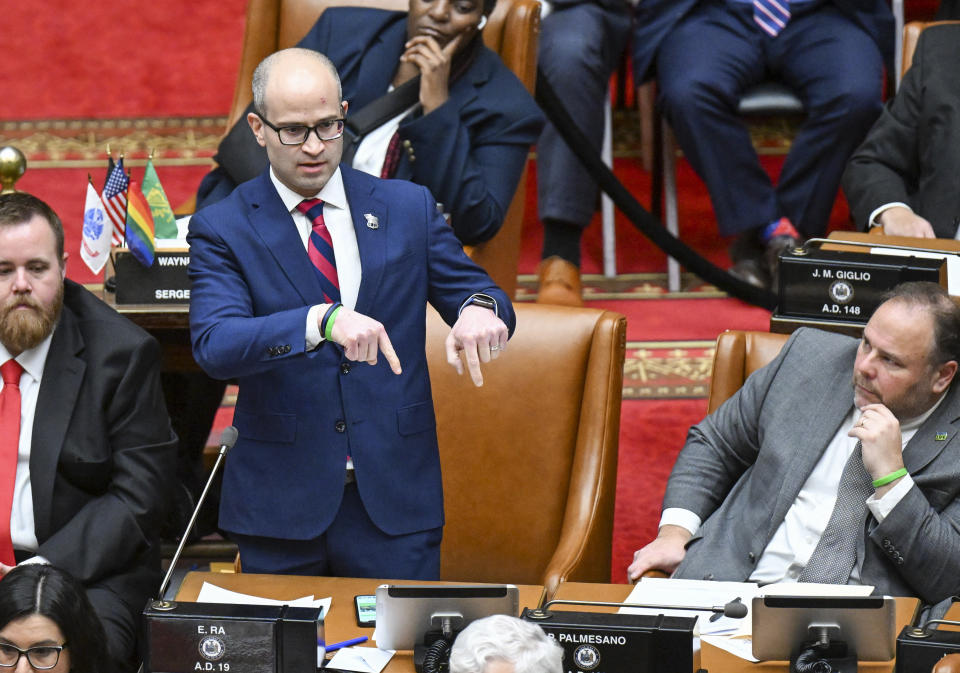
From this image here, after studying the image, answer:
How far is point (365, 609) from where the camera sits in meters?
2.71

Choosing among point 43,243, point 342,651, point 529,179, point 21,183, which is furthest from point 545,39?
point 342,651

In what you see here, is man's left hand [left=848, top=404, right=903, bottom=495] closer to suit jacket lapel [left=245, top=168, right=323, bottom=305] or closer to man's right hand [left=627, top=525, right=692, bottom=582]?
man's right hand [left=627, top=525, right=692, bottom=582]

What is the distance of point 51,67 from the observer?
21.8ft

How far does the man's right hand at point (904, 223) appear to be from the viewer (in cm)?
395

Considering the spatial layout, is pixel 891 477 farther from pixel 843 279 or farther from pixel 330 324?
pixel 330 324

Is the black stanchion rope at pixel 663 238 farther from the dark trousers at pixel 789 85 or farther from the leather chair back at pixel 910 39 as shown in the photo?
the leather chair back at pixel 910 39

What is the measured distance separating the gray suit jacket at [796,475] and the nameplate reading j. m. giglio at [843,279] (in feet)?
0.41

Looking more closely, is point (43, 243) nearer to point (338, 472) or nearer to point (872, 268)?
point (338, 472)

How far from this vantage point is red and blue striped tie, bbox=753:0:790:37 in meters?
5.02

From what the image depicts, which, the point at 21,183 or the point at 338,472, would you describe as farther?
the point at 21,183

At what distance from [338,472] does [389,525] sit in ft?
0.46

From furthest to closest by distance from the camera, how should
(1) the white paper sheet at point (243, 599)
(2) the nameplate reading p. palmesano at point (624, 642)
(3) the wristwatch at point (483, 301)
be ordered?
(3) the wristwatch at point (483, 301) → (1) the white paper sheet at point (243, 599) → (2) the nameplate reading p. palmesano at point (624, 642)

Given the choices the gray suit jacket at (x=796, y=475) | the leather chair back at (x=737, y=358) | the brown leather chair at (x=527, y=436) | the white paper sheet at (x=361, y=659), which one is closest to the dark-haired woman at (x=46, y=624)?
the white paper sheet at (x=361, y=659)

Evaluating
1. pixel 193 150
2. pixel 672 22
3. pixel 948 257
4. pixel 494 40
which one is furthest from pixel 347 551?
pixel 193 150
